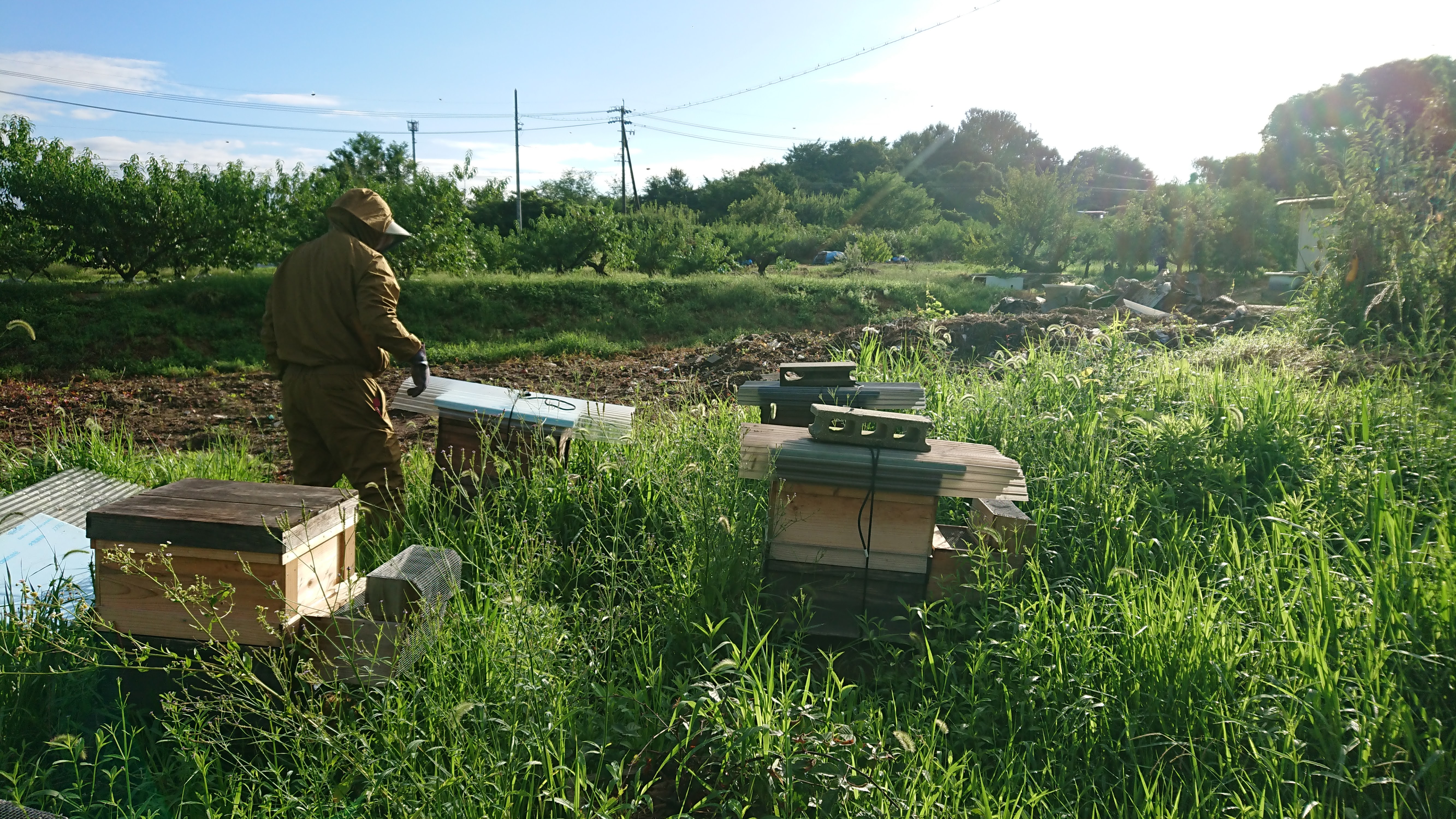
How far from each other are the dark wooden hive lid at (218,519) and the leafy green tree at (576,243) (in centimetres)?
2141

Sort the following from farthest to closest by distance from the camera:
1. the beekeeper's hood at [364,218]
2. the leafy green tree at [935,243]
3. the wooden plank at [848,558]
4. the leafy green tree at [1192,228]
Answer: the leafy green tree at [935,243] → the leafy green tree at [1192,228] → the beekeeper's hood at [364,218] → the wooden plank at [848,558]

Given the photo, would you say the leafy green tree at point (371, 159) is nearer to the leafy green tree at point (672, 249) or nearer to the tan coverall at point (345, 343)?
the leafy green tree at point (672, 249)

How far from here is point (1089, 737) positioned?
2.62 metres

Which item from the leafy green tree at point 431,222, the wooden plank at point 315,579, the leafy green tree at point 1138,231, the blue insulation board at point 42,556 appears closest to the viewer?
the wooden plank at point 315,579

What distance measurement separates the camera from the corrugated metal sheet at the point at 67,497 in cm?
400

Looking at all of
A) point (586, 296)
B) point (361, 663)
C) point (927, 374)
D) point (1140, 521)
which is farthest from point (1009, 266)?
point (361, 663)

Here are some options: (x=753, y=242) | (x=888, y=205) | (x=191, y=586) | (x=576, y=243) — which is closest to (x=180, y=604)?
(x=191, y=586)

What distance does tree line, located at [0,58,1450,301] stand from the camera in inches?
666

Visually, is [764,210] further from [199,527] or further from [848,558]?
[199,527]

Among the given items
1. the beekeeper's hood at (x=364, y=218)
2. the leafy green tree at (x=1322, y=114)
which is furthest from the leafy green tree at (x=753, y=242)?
the beekeeper's hood at (x=364, y=218)

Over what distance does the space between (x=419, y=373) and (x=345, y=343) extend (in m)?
0.45

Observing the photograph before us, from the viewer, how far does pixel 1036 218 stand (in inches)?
1358

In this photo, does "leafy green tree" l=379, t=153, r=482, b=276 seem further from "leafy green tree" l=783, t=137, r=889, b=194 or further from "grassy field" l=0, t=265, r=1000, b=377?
"leafy green tree" l=783, t=137, r=889, b=194

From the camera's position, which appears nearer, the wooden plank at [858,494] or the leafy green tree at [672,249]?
the wooden plank at [858,494]
